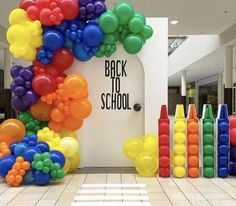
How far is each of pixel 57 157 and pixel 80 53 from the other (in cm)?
154

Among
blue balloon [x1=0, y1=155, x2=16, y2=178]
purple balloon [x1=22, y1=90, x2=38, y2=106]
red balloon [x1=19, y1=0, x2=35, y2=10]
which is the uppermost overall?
red balloon [x1=19, y1=0, x2=35, y2=10]

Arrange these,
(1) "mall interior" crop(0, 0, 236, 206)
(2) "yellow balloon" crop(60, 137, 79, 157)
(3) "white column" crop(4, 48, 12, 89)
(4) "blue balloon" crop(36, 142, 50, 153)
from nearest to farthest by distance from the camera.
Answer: (1) "mall interior" crop(0, 0, 236, 206) < (4) "blue balloon" crop(36, 142, 50, 153) < (2) "yellow balloon" crop(60, 137, 79, 157) < (3) "white column" crop(4, 48, 12, 89)

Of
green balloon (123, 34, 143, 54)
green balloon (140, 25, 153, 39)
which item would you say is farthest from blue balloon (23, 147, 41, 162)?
green balloon (140, 25, 153, 39)

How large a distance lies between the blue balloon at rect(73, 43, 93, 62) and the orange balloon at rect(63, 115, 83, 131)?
33.1 inches

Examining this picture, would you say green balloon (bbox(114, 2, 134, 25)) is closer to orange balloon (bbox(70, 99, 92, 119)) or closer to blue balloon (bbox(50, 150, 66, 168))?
orange balloon (bbox(70, 99, 92, 119))

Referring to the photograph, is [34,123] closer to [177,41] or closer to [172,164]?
[172,164]

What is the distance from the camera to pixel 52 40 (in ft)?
15.7

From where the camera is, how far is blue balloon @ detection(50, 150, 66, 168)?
14.1 feet

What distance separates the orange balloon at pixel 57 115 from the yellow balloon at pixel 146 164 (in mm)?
1164

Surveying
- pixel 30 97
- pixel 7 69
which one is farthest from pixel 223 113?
pixel 7 69

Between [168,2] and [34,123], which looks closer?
[34,123]

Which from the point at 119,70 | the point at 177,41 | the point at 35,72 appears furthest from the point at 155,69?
the point at 177,41

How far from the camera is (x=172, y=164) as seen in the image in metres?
4.95

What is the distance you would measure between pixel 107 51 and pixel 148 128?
1.30m
